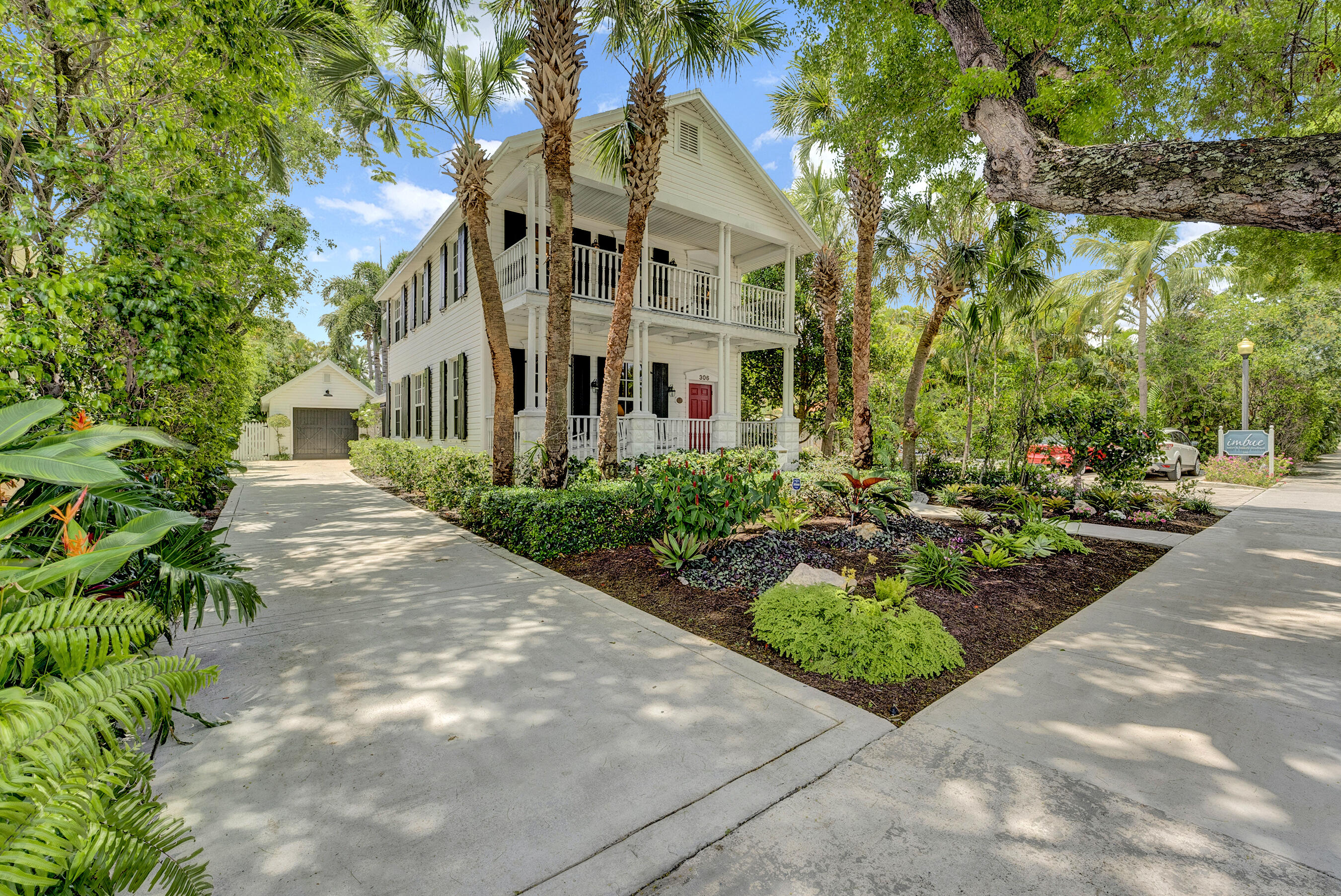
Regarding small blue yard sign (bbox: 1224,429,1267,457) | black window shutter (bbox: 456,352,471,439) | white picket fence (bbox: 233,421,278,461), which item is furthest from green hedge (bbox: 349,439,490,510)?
small blue yard sign (bbox: 1224,429,1267,457)

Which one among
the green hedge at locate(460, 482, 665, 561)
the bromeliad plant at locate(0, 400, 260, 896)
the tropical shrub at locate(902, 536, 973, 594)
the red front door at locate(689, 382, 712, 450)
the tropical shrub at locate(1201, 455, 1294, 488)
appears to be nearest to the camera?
the bromeliad plant at locate(0, 400, 260, 896)

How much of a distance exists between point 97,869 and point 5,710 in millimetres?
461

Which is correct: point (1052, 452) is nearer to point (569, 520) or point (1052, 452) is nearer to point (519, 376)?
point (569, 520)

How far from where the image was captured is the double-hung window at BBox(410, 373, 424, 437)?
16.1 metres

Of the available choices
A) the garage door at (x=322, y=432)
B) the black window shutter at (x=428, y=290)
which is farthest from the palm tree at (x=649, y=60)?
the garage door at (x=322, y=432)

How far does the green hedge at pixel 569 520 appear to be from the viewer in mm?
6203

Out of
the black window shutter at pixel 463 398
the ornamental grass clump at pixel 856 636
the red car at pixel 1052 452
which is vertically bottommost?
the ornamental grass clump at pixel 856 636

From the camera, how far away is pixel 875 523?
283 inches

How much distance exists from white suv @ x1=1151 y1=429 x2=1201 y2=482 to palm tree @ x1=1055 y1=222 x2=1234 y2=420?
4678mm

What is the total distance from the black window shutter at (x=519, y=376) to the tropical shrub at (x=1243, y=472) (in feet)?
59.0

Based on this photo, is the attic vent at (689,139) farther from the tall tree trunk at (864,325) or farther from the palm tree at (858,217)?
the tall tree trunk at (864,325)

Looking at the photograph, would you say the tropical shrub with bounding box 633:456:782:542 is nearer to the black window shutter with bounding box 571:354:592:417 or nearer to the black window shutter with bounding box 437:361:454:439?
the black window shutter with bounding box 571:354:592:417

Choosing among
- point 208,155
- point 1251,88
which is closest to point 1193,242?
point 1251,88

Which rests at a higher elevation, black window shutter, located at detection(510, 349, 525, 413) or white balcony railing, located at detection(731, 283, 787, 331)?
white balcony railing, located at detection(731, 283, 787, 331)
